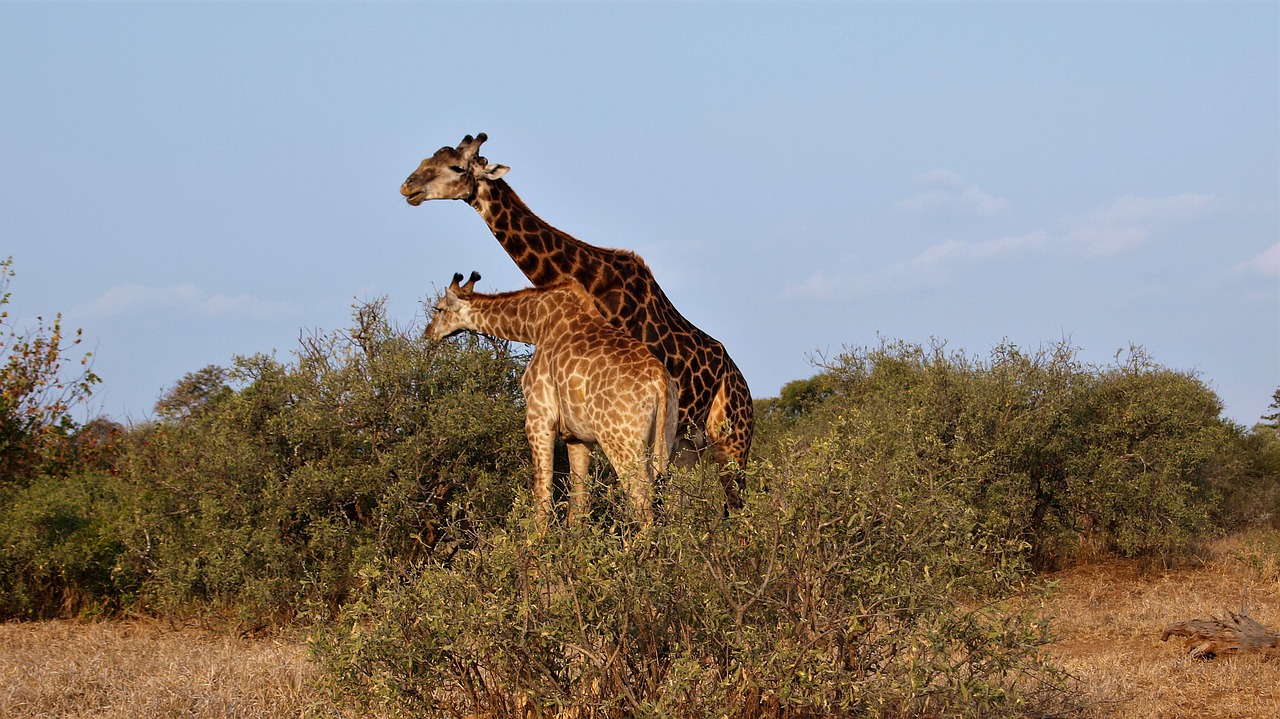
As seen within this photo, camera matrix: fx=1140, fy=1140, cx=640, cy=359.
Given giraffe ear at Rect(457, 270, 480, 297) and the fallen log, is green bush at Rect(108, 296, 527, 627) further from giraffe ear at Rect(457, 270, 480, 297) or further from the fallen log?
the fallen log

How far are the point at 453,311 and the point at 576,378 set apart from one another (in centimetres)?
160

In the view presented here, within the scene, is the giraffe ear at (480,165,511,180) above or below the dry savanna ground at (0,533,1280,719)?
above

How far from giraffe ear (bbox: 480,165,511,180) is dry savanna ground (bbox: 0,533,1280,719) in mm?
3383

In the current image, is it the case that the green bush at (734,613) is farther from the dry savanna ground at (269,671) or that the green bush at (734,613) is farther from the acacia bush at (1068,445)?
the acacia bush at (1068,445)

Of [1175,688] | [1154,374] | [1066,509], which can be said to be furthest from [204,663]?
[1154,374]

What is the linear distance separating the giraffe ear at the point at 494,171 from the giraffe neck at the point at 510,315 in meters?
0.86

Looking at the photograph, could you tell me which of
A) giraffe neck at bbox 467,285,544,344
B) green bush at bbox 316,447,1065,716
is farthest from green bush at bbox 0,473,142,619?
green bush at bbox 316,447,1065,716

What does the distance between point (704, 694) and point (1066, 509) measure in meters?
8.22

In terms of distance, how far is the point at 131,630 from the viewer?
27.5 ft

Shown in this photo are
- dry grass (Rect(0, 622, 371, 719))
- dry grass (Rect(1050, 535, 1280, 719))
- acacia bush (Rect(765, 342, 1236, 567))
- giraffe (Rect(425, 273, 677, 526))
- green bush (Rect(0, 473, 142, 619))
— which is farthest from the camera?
acacia bush (Rect(765, 342, 1236, 567))

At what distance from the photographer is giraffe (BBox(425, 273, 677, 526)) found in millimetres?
7141

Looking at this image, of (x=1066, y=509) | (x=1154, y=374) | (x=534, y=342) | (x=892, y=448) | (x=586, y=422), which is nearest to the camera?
(x=586, y=422)

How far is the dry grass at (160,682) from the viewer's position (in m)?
5.38

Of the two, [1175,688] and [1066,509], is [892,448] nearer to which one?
[1066,509]
